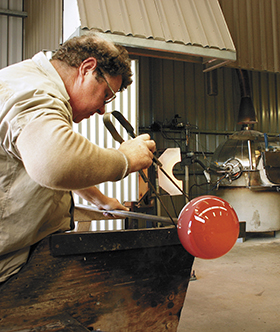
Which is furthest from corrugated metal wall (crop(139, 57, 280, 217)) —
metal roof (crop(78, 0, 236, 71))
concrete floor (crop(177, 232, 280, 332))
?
metal roof (crop(78, 0, 236, 71))

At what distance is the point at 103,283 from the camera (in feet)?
3.15

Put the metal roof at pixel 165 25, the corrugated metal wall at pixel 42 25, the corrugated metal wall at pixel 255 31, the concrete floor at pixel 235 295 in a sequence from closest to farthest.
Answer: the concrete floor at pixel 235 295
the metal roof at pixel 165 25
the corrugated metal wall at pixel 42 25
the corrugated metal wall at pixel 255 31

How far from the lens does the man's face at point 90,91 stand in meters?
1.11

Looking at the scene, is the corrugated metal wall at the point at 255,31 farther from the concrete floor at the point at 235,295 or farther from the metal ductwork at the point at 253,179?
the concrete floor at the point at 235,295

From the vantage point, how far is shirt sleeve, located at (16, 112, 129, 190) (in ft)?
2.29

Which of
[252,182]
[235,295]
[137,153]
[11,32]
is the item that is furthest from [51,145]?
[252,182]

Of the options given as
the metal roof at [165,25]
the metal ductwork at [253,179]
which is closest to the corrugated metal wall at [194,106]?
the metal ductwork at [253,179]

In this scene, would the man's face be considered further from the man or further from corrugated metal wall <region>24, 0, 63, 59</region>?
corrugated metal wall <region>24, 0, 63, 59</region>

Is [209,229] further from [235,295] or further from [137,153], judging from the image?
[235,295]

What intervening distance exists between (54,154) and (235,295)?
2496 millimetres

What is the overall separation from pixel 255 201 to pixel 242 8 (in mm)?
2878

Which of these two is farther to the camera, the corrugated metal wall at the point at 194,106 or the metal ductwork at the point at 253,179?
the corrugated metal wall at the point at 194,106

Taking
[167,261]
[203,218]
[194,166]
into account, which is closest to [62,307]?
[167,261]

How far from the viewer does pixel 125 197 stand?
3170 mm
